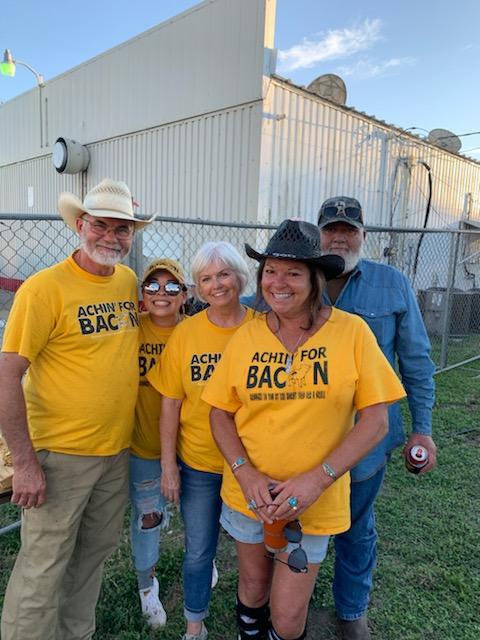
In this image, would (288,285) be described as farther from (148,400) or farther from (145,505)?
(145,505)

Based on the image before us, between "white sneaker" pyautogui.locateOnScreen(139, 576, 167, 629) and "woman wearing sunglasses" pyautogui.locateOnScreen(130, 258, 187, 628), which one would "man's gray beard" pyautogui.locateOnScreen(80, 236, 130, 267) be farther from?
"white sneaker" pyautogui.locateOnScreen(139, 576, 167, 629)

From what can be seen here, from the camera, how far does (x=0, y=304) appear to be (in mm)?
7637

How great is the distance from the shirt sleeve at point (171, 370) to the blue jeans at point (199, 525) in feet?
1.19

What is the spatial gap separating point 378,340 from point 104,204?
140 centimetres

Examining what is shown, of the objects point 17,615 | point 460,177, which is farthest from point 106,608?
point 460,177

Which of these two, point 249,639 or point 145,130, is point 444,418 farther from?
point 145,130

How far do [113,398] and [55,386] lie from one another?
0.79 feet

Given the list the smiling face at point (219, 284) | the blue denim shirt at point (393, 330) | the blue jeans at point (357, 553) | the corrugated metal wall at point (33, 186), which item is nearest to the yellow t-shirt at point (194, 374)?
the smiling face at point (219, 284)

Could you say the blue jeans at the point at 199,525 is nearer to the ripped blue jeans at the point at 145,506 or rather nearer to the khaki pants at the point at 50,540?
the ripped blue jeans at the point at 145,506

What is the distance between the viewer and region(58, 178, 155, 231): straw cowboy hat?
1975mm

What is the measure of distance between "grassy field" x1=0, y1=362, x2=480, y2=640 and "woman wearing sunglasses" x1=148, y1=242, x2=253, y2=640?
0.50 metres

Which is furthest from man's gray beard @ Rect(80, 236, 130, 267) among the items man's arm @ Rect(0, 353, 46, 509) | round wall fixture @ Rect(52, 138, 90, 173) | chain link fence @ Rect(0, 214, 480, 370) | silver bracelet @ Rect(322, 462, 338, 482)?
round wall fixture @ Rect(52, 138, 90, 173)

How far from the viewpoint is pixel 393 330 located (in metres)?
2.11

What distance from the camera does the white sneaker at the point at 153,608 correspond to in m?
2.28
